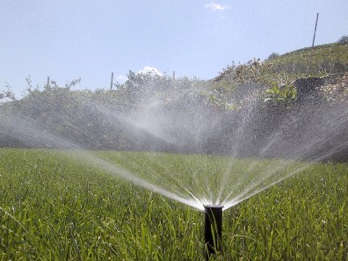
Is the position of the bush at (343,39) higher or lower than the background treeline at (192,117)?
higher

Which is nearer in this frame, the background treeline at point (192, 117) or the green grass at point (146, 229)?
the green grass at point (146, 229)

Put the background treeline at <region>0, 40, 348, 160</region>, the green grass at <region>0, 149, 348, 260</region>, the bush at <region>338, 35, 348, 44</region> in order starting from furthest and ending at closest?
the bush at <region>338, 35, 348, 44</region>
the background treeline at <region>0, 40, 348, 160</region>
the green grass at <region>0, 149, 348, 260</region>

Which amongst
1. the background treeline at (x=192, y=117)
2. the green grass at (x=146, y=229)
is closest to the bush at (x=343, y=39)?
the background treeline at (x=192, y=117)

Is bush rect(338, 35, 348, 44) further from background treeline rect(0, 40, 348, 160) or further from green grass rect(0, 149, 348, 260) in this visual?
green grass rect(0, 149, 348, 260)

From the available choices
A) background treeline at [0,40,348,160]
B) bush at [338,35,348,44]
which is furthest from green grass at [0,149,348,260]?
bush at [338,35,348,44]

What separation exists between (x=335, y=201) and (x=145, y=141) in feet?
25.0

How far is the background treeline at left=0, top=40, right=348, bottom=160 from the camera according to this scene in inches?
284

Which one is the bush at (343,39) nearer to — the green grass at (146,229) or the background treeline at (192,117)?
the background treeline at (192,117)

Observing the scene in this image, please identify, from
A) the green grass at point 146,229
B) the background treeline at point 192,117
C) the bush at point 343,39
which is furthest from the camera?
the bush at point 343,39

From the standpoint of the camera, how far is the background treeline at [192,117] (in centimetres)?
722

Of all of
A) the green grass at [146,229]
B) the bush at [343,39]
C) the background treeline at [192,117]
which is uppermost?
the bush at [343,39]

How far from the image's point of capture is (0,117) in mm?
12398

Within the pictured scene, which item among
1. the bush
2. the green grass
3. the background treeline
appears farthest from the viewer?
the bush

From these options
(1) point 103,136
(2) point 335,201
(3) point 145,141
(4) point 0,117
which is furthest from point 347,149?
(4) point 0,117
